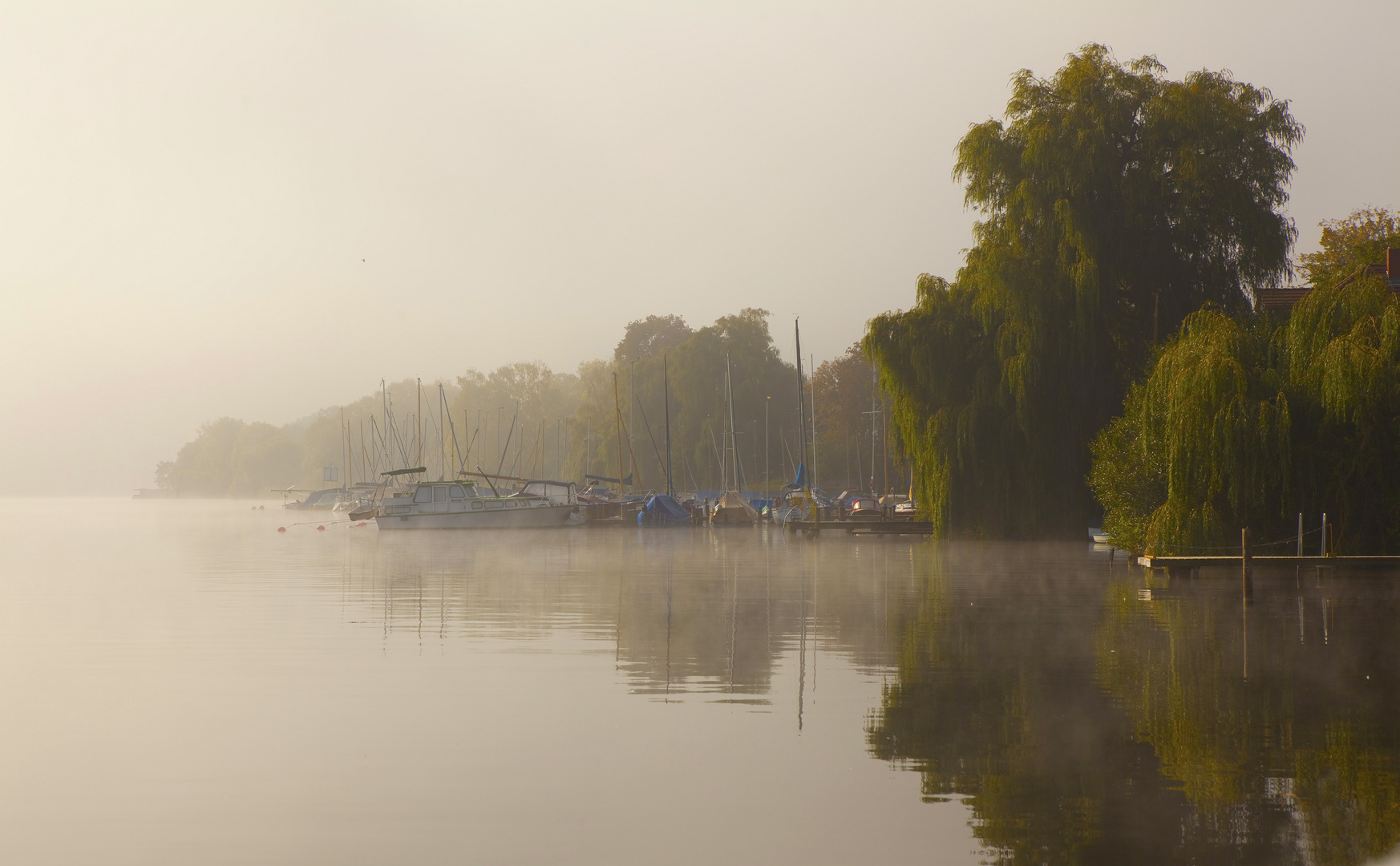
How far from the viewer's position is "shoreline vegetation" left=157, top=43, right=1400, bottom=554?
95.1 ft

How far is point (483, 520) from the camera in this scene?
232ft

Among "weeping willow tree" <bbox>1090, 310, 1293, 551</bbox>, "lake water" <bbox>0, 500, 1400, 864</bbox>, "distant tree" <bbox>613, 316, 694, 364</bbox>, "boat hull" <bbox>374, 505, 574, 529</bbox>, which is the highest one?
"distant tree" <bbox>613, 316, 694, 364</bbox>

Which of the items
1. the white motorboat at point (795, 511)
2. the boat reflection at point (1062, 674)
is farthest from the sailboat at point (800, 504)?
the boat reflection at point (1062, 674)

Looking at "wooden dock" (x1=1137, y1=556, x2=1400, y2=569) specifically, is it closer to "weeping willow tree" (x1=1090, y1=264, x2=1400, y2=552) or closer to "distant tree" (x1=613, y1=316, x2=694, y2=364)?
"weeping willow tree" (x1=1090, y1=264, x2=1400, y2=552)

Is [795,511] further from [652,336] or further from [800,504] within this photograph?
[652,336]

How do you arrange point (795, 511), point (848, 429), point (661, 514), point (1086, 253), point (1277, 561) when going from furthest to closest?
point (848, 429) → point (661, 514) → point (795, 511) → point (1086, 253) → point (1277, 561)

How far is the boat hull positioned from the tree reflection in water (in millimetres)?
50088

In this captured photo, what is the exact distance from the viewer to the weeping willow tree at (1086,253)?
40844mm

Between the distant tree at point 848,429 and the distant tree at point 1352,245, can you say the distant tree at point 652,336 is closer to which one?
the distant tree at point 848,429

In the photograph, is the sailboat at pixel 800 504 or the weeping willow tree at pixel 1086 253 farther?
the sailboat at pixel 800 504

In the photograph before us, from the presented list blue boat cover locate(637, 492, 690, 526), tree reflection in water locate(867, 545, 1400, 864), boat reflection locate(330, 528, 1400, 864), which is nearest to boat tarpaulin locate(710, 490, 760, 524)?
blue boat cover locate(637, 492, 690, 526)

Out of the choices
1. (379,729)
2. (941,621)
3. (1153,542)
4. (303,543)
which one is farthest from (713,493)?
(379,729)

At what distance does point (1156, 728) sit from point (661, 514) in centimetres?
6464

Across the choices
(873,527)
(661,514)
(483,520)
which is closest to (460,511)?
(483,520)
